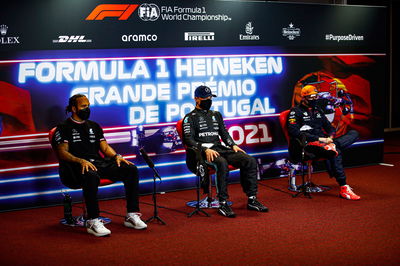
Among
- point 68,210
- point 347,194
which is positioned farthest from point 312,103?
point 68,210

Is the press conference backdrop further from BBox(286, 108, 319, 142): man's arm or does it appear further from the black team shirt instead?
the black team shirt

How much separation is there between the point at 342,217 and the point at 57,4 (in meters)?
3.95

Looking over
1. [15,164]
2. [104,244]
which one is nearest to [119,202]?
[15,164]

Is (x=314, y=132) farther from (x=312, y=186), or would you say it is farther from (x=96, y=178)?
(x=96, y=178)

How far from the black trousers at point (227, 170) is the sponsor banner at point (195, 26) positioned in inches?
→ 70.6

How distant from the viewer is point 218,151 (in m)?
5.63

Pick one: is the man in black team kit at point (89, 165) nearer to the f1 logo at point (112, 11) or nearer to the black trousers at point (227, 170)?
the black trousers at point (227, 170)

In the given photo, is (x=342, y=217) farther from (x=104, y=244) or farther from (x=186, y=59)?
(x=186, y=59)

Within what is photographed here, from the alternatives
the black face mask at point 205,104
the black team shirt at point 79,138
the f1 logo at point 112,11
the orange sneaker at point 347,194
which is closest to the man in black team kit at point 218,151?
the black face mask at point 205,104

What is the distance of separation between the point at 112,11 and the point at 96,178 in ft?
7.70

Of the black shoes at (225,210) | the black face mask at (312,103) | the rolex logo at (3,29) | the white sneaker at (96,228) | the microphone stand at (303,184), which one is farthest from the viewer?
the black face mask at (312,103)

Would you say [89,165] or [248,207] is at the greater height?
[89,165]

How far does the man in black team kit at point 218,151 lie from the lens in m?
5.24

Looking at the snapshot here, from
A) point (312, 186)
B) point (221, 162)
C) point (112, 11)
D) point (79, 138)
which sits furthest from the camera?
point (312, 186)
